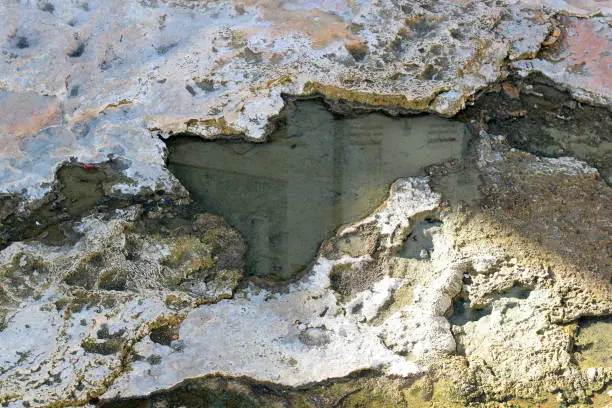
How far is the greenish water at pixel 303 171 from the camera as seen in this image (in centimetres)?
225

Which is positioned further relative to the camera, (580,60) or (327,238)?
(580,60)

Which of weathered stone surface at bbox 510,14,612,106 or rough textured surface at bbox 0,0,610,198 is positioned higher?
weathered stone surface at bbox 510,14,612,106

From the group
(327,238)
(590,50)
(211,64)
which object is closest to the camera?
(327,238)

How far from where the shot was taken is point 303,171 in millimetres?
2406

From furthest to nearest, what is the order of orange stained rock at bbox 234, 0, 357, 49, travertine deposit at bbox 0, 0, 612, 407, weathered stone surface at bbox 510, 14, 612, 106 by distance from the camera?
1. orange stained rock at bbox 234, 0, 357, 49
2. weathered stone surface at bbox 510, 14, 612, 106
3. travertine deposit at bbox 0, 0, 612, 407

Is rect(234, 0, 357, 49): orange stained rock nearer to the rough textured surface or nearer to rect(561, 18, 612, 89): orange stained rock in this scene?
the rough textured surface

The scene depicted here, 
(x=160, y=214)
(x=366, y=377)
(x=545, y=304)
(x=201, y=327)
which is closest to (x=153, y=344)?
(x=201, y=327)

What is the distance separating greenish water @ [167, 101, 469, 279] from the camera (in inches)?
88.4

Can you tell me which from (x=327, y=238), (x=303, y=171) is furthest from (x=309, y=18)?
(x=327, y=238)

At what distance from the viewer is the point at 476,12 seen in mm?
2924

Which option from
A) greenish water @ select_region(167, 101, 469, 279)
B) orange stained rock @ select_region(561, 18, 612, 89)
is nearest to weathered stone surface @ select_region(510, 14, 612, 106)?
orange stained rock @ select_region(561, 18, 612, 89)

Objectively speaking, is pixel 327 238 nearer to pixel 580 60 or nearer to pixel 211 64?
pixel 211 64

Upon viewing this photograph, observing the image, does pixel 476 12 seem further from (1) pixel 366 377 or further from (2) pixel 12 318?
(2) pixel 12 318

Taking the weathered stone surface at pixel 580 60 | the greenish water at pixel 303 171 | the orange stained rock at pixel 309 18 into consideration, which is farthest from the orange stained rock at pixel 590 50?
the orange stained rock at pixel 309 18
